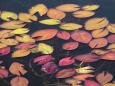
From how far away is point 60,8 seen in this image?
201 cm

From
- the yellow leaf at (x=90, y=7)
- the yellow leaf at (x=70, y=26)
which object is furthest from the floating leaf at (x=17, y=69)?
the yellow leaf at (x=90, y=7)

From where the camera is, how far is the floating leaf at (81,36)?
5.83 ft

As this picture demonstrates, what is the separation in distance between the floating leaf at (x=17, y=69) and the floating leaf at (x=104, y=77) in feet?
1.12

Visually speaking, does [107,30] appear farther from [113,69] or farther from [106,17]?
[113,69]

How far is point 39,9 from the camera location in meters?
2.01

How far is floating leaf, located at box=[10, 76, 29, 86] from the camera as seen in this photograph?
1.55 metres

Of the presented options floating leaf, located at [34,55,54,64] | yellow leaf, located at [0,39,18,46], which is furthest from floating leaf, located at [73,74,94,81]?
yellow leaf, located at [0,39,18,46]

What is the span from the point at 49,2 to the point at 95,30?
38 cm

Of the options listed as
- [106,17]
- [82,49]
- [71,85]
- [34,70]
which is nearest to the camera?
[71,85]

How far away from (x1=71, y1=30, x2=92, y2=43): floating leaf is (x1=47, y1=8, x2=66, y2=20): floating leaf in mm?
167

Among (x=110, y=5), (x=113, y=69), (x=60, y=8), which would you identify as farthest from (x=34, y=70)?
(x=110, y=5)

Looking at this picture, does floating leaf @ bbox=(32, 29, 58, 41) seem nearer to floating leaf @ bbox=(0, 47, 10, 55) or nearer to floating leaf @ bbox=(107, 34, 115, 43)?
floating leaf @ bbox=(0, 47, 10, 55)

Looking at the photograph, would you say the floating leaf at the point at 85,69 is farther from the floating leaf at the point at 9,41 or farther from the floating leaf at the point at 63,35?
the floating leaf at the point at 9,41

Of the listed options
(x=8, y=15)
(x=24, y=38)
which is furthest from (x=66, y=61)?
(x=8, y=15)
